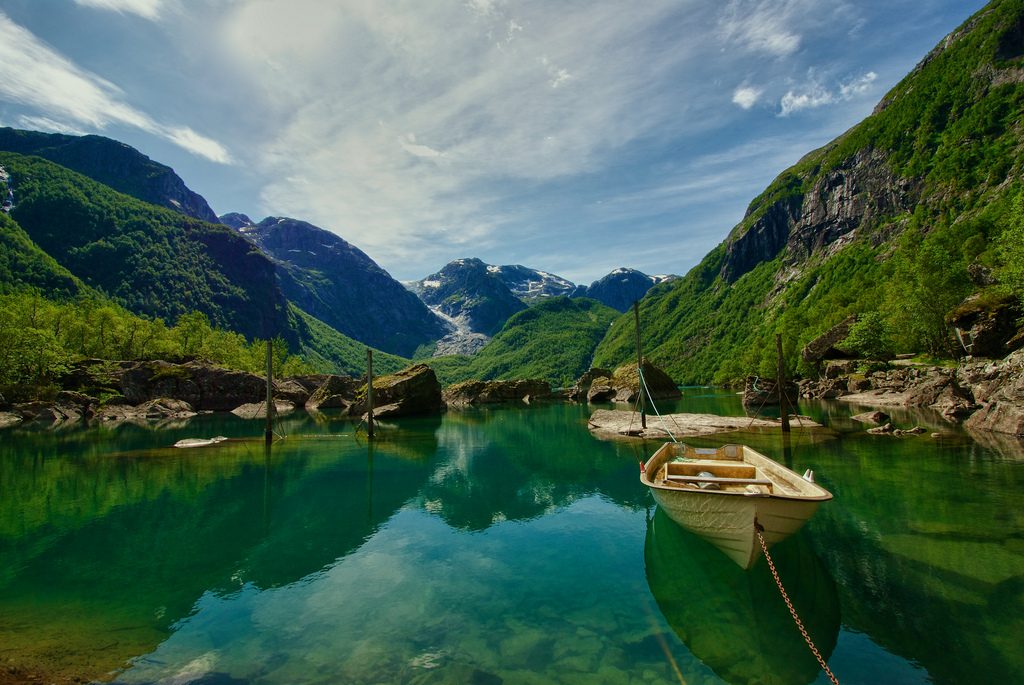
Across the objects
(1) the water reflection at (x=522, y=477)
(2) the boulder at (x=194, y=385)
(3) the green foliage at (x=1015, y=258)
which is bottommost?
(1) the water reflection at (x=522, y=477)

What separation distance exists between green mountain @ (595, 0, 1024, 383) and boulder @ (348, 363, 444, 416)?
69.1 meters

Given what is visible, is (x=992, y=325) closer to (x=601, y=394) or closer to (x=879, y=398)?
(x=879, y=398)

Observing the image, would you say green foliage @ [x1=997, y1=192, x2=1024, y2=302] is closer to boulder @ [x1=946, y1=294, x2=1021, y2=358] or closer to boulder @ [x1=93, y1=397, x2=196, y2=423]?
boulder @ [x1=946, y1=294, x2=1021, y2=358]

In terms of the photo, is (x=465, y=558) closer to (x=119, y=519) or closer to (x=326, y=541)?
(x=326, y=541)

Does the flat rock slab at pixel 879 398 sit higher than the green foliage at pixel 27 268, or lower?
lower

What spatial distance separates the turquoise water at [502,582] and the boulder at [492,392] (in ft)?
282

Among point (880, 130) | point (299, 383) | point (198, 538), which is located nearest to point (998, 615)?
point (198, 538)

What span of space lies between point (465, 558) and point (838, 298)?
407 feet

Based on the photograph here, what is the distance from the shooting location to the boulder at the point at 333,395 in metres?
92.6

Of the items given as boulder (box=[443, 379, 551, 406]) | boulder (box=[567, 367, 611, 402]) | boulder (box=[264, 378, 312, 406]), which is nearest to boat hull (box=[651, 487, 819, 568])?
boulder (box=[264, 378, 312, 406])

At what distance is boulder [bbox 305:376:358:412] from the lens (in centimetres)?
9256

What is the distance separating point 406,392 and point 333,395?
28910 mm

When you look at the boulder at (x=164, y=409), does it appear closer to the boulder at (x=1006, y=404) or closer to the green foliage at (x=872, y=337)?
the boulder at (x=1006, y=404)

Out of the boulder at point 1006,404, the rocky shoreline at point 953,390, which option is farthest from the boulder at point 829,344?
the boulder at point 1006,404
